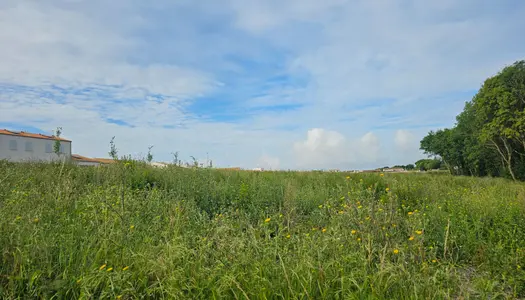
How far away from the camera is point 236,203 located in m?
5.35

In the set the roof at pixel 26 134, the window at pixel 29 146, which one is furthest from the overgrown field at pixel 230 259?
the window at pixel 29 146

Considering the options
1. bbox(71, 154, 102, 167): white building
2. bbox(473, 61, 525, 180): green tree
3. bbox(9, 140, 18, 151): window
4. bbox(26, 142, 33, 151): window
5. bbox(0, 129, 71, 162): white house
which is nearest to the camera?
bbox(71, 154, 102, 167): white building

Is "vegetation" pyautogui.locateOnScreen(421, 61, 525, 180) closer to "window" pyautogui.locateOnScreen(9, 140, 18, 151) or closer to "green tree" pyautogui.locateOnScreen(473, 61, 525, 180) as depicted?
"green tree" pyautogui.locateOnScreen(473, 61, 525, 180)

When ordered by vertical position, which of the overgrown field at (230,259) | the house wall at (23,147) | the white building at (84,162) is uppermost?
the house wall at (23,147)

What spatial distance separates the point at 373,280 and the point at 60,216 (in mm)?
3416

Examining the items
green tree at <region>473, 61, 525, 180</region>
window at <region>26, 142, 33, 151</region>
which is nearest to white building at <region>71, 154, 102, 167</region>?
window at <region>26, 142, 33, 151</region>

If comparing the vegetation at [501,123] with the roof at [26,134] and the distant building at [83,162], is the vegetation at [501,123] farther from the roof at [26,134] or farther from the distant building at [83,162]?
the roof at [26,134]

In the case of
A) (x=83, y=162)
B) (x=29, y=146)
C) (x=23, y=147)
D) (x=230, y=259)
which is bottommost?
(x=230, y=259)

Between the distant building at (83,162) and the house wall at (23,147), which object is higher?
the house wall at (23,147)

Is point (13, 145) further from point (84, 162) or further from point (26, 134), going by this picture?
point (84, 162)

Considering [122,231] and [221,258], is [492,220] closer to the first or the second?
[221,258]

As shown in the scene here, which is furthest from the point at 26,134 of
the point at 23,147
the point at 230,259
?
the point at 230,259

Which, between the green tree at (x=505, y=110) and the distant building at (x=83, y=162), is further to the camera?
the green tree at (x=505, y=110)

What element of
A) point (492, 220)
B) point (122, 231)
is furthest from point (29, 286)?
point (492, 220)
